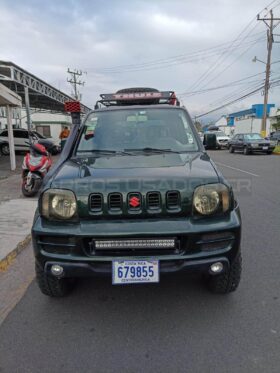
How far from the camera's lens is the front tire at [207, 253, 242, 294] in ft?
8.76

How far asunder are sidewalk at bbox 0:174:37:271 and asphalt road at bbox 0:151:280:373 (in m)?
0.97

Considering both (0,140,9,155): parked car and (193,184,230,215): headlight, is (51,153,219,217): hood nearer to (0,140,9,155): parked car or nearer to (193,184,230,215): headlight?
(193,184,230,215): headlight

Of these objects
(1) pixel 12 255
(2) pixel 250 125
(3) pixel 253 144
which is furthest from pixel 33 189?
(2) pixel 250 125

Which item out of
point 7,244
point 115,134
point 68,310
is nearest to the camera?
Result: point 68,310

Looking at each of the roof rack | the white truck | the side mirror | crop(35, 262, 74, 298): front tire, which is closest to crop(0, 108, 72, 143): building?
the white truck

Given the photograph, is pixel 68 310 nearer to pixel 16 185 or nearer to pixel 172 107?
pixel 172 107

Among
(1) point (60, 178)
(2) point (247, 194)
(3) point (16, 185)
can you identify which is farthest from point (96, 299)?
(3) point (16, 185)

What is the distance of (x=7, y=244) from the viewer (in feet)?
14.1

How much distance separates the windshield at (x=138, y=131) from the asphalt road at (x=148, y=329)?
5.00 feet

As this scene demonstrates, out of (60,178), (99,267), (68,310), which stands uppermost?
(60,178)

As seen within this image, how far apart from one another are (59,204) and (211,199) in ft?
4.12

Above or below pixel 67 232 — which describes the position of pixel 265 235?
below

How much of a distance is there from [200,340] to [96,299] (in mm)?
1094

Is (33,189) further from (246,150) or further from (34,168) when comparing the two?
(246,150)
